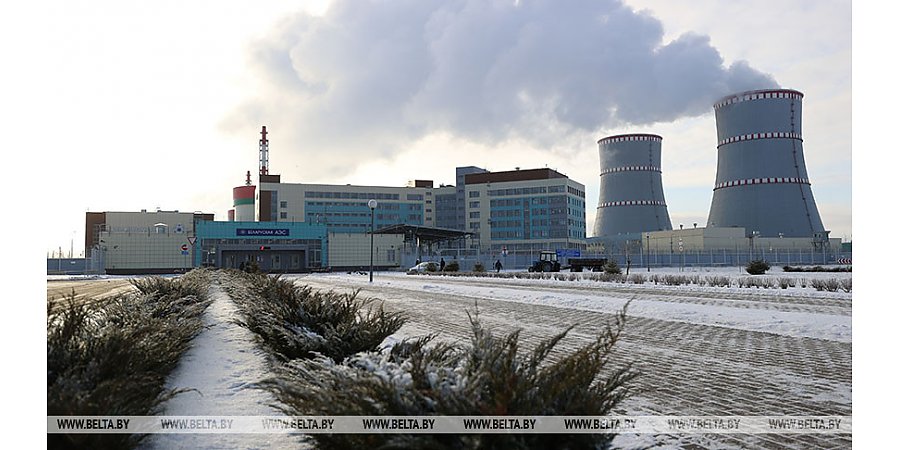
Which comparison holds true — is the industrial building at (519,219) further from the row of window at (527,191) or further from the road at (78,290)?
the road at (78,290)

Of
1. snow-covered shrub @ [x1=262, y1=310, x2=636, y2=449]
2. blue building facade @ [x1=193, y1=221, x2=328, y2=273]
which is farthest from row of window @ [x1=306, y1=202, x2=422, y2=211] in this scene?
snow-covered shrub @ [x1=262, y1=310, x2=636, y2=449]

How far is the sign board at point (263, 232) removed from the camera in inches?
2672

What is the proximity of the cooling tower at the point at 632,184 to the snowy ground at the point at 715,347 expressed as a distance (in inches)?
1795

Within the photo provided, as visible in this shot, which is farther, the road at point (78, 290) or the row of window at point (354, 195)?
the row of window at point (354, 195)

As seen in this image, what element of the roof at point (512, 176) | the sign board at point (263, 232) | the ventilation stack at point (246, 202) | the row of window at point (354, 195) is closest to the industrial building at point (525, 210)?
the roof at point (512, 176)

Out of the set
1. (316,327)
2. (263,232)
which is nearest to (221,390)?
(316,327)

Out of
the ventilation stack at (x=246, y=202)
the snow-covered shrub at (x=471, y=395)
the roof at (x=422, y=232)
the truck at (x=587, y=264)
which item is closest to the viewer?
the snow-covered shrub at (x=471, y=395)

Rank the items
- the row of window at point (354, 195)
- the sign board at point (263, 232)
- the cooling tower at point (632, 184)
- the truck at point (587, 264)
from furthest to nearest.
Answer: the row of window at point (354, 195)
the sign board at point (263, 232)
the cooling tower at point (632, 184)
the truck at point (587, 264)

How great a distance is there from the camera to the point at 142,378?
3.27 meters

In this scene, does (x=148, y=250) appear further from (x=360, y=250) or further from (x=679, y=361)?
(x=679, y=361)

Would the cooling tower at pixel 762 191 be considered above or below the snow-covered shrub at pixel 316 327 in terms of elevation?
above

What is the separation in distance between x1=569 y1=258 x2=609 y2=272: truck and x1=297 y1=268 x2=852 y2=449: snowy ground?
28802mm

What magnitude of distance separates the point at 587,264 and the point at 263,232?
4023cm

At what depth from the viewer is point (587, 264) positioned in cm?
4550
